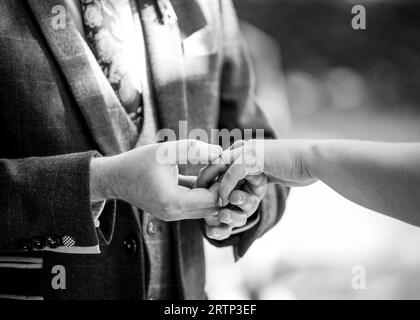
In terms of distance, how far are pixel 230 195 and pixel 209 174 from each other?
0.05 meters

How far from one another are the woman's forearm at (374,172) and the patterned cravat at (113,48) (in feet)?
1.12

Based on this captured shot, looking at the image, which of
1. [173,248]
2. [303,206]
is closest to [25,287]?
[173,248]

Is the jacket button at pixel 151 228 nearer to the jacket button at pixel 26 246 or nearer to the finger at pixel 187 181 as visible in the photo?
the finger at pixel 187 181

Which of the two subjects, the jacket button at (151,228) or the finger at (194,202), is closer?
the finger at (194,202)

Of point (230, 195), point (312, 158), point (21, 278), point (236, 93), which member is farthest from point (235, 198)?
point (21, 278)

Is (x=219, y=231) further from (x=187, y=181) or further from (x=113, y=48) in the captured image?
(x=113, y=48)

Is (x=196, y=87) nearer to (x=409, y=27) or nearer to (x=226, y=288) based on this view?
(x=409, y=27)

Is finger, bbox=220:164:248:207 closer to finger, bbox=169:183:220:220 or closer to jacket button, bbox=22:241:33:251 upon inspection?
finger, bbox=169:183:220:220

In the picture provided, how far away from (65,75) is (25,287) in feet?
1.28

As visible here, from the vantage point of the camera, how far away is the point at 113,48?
0.93 meters

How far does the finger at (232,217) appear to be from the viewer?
0.92 m

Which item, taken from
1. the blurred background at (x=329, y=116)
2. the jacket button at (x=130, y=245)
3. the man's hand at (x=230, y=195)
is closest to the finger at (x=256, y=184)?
the man's hand at (x=230, y=195)

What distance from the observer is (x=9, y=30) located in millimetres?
856

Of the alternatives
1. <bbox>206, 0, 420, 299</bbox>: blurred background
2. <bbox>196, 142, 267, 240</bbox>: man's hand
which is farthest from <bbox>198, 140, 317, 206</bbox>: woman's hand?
<bbox>206, 0, 420, 299</bbox>: blurred background
